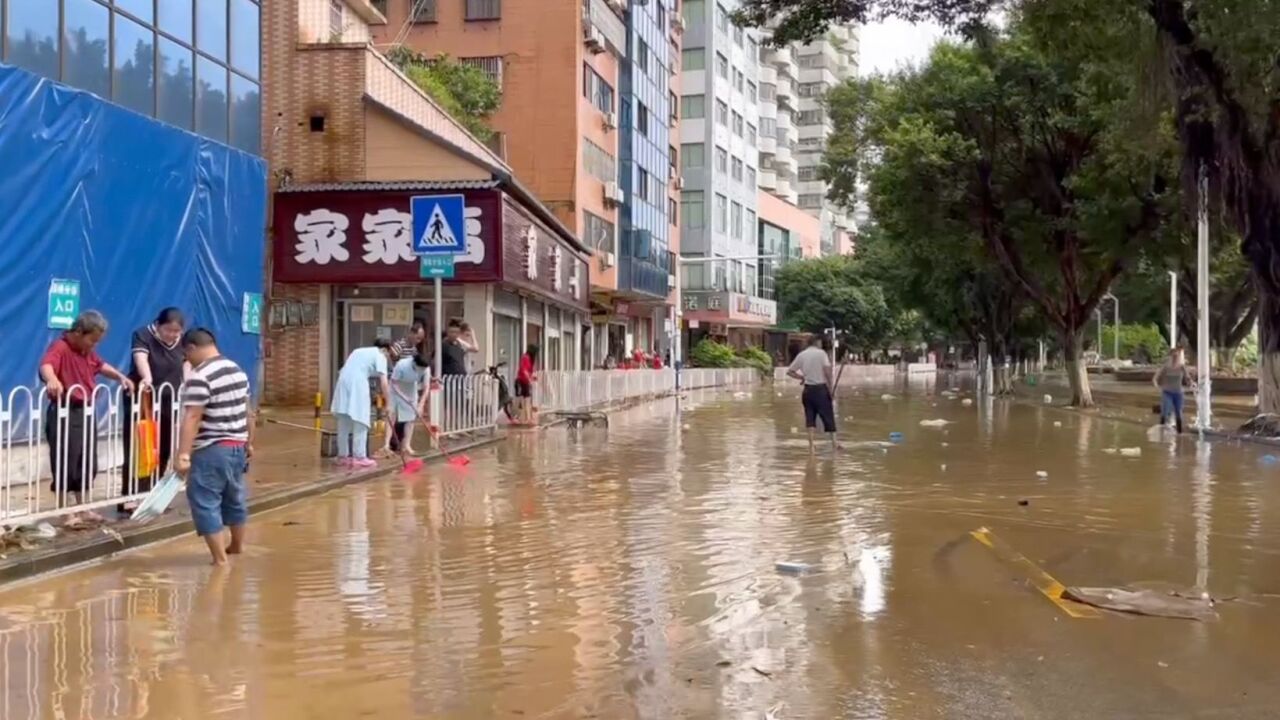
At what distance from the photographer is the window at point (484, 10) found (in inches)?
1580

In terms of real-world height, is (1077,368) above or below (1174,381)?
above

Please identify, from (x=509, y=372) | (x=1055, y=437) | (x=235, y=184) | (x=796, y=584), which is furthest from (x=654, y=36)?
(x=796, y=584)

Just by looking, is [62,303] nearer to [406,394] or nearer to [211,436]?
[406,394]

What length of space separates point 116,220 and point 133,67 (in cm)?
210

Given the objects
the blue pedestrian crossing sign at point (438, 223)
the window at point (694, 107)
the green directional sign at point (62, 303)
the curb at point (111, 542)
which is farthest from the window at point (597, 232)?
the curb at point (111, 542)

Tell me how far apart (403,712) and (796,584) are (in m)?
3.25

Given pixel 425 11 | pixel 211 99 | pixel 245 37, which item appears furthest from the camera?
pixel 425 11

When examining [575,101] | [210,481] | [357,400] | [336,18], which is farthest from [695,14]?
[210,481]

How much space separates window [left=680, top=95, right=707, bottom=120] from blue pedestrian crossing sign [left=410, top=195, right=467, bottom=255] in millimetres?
53504

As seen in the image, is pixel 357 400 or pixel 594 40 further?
pixel 594 40

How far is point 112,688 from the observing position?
17.3 ft

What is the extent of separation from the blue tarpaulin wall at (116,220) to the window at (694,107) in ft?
176

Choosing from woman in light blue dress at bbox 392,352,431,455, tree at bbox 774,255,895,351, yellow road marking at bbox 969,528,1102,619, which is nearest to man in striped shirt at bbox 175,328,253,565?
yellow road marking at bbox 969,528,1102,619

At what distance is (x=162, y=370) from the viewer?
9.80 meters
